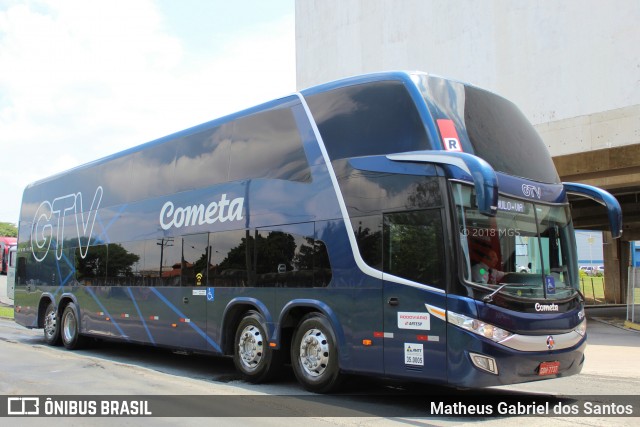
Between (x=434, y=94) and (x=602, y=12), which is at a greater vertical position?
(x=602, y=12)

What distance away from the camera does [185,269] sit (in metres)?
12.0

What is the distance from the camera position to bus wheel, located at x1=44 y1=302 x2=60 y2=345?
53.9 ft

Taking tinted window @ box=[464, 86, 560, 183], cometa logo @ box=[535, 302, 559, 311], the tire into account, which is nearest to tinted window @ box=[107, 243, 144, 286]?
the tire

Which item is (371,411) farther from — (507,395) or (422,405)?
(507,395)

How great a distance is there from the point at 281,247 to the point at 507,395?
3.84 m

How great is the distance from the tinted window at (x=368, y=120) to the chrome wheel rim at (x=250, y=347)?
3099 mm

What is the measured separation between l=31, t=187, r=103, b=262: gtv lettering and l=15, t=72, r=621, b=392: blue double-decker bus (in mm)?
3114

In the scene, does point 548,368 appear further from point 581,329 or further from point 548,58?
point 548,58

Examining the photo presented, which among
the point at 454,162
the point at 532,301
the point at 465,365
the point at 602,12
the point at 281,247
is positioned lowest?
the point at 465,365

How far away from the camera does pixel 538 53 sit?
20.0 m

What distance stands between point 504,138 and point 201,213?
18.1 feet

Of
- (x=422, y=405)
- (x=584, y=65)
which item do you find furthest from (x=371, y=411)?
(x=584, y=65)

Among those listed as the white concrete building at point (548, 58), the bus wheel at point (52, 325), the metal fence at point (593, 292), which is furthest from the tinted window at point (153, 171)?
the metal fence at point (593, 292)

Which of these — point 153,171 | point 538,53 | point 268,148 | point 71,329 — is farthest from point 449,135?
point 538,53
